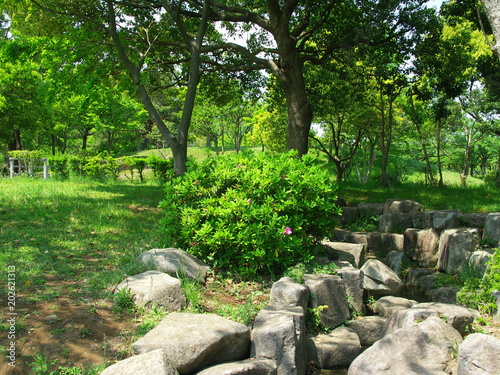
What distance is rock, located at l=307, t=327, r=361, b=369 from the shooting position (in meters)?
4.47

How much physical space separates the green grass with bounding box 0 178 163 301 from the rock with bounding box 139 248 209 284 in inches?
9.0

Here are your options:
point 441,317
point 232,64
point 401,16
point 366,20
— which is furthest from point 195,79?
point 441,317

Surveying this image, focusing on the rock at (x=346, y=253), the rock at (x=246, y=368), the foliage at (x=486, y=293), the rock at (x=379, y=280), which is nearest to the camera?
the rock at (x=246, y=368)

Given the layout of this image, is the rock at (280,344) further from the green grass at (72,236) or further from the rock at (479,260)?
the rock at (479,260)

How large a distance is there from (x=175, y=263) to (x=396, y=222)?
6842 millimetres

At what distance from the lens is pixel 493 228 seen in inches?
297

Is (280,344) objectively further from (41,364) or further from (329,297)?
(41,364)

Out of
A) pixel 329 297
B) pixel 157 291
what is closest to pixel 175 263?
pixel 157 291

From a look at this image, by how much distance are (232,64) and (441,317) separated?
11.2 meters

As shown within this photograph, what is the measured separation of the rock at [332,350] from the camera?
176 inches

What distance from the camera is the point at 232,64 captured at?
13.7 meters

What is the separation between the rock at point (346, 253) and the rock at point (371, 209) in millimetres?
4287

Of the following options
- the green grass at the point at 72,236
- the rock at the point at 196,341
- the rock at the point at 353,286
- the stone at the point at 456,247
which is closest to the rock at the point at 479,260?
the stone at the point at 456,247

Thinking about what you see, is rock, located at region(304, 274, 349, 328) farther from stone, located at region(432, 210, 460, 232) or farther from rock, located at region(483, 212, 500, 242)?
stone, located at region(432, 210, 460, 232)
